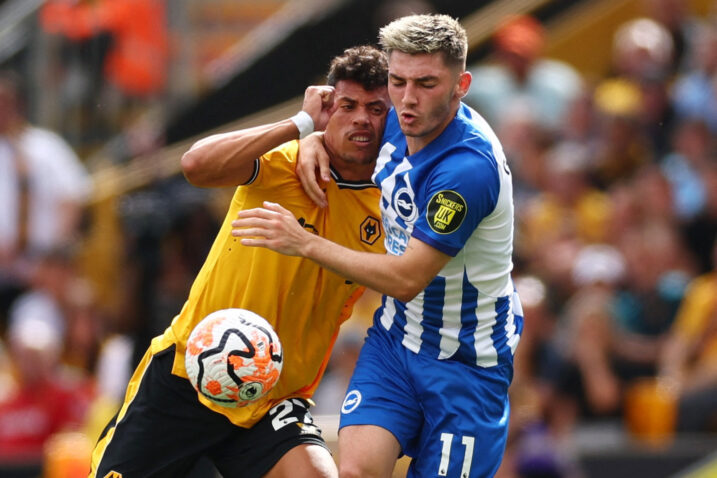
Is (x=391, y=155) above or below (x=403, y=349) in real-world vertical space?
above

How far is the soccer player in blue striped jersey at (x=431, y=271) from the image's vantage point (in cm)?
557

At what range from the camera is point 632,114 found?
38.4 ft

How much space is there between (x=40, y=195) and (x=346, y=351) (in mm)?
3459

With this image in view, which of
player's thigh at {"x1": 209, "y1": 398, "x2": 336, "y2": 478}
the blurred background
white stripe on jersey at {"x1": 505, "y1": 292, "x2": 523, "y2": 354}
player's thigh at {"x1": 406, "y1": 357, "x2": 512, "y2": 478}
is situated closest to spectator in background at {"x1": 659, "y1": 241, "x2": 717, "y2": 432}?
the blurred background

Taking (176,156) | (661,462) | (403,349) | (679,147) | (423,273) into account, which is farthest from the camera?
(176,156)

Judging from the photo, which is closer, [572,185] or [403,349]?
[403,349]

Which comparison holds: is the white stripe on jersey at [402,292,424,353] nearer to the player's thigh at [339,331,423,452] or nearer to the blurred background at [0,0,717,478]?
the player's thigh at [339,331,423,452]

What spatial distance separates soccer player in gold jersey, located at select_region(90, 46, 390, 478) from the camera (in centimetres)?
605

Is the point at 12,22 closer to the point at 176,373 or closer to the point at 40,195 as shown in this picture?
the point at 40,195

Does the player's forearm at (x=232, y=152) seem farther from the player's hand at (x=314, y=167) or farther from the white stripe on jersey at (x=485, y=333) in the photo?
the white stripe on jersey at (x=485, y=333)

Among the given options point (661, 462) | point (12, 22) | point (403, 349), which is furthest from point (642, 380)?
point (12, 22)

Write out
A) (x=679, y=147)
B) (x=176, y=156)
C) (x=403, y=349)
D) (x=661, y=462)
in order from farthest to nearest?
(x=176, y=156)
(x=679, y=147)
(x=661, y=462)
(x=403, y=349)

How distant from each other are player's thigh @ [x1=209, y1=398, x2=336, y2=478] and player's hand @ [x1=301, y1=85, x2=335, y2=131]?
1391 millimetres

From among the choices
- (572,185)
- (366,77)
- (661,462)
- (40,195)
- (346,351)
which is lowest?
(661,462)
